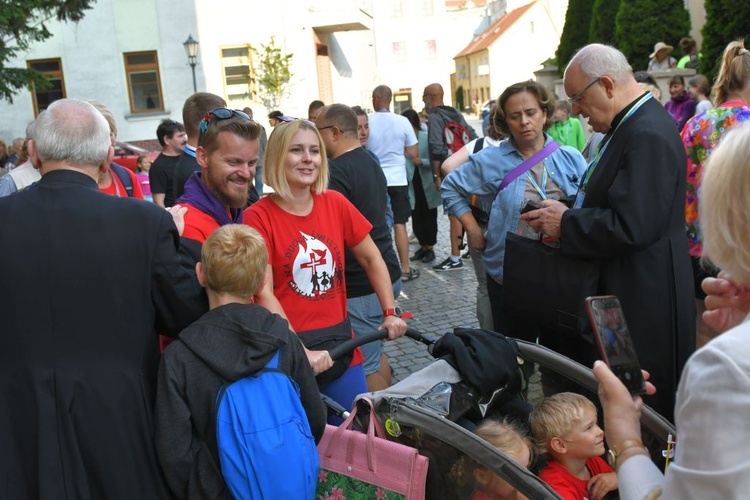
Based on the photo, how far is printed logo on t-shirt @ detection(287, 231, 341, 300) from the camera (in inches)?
120

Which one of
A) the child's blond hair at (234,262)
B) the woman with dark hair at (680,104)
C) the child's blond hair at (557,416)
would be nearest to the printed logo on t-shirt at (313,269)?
the child's blond hair at (234,262)

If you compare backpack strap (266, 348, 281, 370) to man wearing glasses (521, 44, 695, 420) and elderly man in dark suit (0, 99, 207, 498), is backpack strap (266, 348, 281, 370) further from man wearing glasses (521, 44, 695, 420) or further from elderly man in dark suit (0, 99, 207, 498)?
man wearing glasses (521, 44, 695, 420)

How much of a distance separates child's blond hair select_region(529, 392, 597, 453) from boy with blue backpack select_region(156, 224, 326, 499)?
0.85m

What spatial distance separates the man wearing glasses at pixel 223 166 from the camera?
2914mm

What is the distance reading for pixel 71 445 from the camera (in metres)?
2.10

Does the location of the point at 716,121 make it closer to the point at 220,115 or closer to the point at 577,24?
the point at 220,115

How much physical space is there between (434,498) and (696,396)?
1.15 meters

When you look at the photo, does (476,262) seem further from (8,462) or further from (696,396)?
(696,396)

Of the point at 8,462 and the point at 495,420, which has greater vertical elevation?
the point at 8,462

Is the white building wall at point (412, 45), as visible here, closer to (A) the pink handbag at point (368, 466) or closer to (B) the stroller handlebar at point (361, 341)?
(B) the stroller handlebar at point (361, 341)

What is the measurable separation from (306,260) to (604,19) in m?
18.2

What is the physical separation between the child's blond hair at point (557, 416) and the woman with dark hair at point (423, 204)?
6705mm

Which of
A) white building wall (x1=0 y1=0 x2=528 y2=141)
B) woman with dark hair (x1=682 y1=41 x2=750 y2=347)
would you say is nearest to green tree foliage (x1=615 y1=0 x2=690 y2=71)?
white building wall (x1=0 y1=0 x2=528 y2=141)

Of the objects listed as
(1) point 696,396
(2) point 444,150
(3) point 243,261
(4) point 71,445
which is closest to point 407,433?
(3) point 243,261
